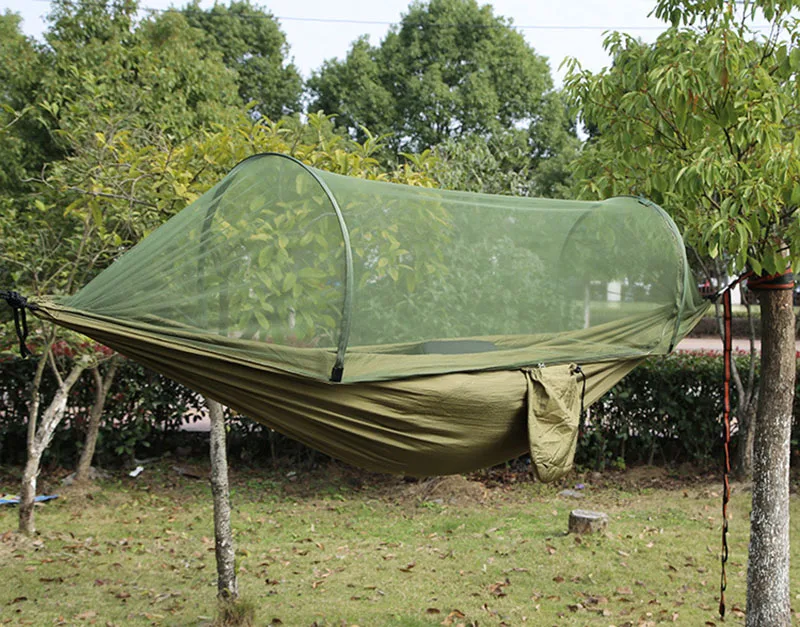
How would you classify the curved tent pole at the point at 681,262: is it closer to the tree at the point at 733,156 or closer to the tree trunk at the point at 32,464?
the tree at the point at 733,156

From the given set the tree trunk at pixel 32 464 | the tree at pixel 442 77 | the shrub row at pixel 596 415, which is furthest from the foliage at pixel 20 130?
the tree at pixel 442 77

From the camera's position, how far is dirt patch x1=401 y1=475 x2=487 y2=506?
5055 mm

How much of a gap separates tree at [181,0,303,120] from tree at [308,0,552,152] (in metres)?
1.93

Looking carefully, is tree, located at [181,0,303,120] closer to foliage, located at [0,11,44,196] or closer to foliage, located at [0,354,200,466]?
foliage, located at [0,11,44,196]

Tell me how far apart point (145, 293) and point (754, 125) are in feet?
6.47

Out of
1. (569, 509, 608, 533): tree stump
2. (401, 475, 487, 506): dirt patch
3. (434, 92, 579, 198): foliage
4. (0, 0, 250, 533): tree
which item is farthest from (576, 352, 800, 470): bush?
(434, 92, 579, 198): foliage

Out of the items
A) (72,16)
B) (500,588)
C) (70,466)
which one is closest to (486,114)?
(72,16)

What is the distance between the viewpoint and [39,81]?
6430mm

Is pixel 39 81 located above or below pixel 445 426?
above

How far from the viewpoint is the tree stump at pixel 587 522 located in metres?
4.16

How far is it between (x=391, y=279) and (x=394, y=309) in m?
0.09

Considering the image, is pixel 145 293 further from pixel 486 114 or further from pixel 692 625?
pixel 486 114

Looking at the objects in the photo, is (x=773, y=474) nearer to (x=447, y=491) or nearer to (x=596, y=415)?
(x=447, y=491)

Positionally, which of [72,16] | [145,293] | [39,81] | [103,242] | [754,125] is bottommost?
[145,293]
